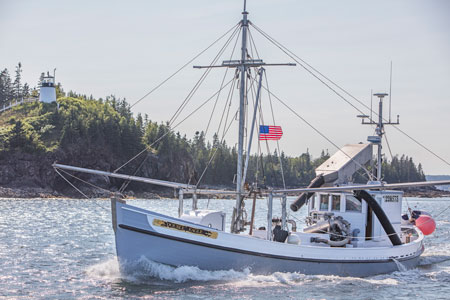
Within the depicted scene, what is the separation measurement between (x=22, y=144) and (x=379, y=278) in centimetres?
9735

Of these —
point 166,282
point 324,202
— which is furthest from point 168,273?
point 324,202

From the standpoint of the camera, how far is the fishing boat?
20375 millimetres

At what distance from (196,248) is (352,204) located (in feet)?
28.7

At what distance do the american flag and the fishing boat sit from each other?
6 centimetres

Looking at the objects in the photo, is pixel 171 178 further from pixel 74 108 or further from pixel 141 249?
pixel 141 249

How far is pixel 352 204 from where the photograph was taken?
85.9 feet

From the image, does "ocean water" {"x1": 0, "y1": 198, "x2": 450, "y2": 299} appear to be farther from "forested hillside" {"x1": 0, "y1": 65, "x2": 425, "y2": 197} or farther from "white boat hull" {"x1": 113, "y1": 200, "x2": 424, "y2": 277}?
"forested hillside" {"x1": 0, "y1": 65, "x2": 425, "y2": 197}

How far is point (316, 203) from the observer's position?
27.1m

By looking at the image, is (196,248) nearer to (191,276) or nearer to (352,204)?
(191,276)

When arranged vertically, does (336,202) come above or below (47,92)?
below

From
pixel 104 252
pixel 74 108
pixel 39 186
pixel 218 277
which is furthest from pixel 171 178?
pixel 218 277

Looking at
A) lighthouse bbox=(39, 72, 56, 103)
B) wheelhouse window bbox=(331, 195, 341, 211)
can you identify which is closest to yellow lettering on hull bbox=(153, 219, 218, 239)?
wheelhouse window bbox=(331, 195, 341, 211)

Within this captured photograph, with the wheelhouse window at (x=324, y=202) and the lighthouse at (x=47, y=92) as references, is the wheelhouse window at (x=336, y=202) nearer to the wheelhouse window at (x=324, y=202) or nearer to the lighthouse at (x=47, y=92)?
the wheelhouse window at (x=324, y=202)

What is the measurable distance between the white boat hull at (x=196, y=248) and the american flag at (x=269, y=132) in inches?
217
